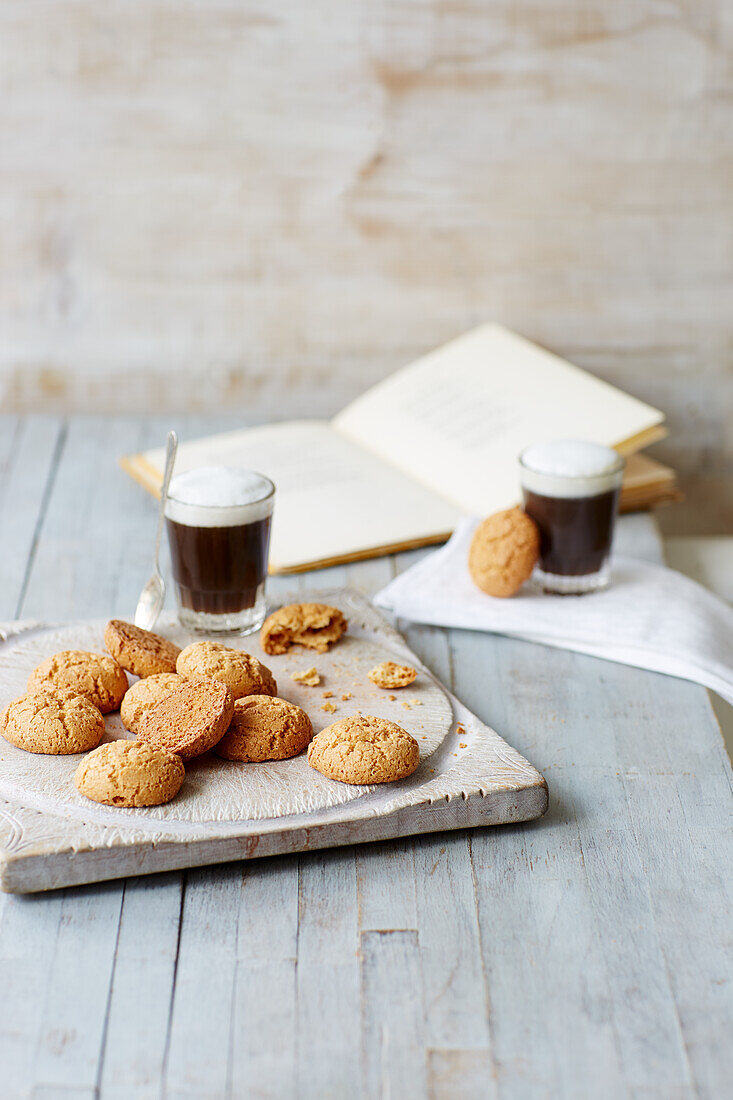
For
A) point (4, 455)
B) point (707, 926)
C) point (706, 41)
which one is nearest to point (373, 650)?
point (707, 926)

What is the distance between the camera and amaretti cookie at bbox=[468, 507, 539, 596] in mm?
1075

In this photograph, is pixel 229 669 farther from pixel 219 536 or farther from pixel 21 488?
pixel 21 488

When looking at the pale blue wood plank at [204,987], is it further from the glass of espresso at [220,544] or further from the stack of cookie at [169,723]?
the glass of espresso at [220,544]

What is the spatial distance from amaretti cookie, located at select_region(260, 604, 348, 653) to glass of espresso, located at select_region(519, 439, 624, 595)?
0.25m

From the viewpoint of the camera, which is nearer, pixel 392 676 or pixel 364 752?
pixel 364 752

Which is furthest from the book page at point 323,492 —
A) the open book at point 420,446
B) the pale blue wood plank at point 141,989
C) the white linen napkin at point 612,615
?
the pale blue wood plank at point 141,989

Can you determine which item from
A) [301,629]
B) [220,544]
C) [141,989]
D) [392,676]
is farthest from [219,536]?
[141,989]

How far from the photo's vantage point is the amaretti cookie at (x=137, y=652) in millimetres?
865

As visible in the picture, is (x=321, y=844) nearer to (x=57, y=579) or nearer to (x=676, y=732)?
(x=676, y=732)

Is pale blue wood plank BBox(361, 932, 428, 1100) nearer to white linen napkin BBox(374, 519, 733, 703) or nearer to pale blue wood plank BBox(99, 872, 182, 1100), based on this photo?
pale blue wood plank BBox(99, 872, 182, 1100)

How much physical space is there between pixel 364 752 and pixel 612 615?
0.40m

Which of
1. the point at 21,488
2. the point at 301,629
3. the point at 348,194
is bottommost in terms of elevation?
the point at 21,488

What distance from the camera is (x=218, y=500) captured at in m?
0.99

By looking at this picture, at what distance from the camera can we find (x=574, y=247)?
1691 mm
